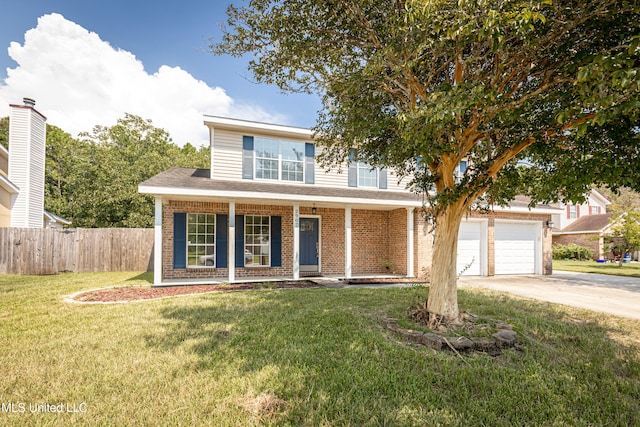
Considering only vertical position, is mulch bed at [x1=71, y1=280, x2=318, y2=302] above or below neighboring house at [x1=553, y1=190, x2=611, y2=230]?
below

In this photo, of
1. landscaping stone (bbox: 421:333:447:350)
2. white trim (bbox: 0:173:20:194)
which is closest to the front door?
landscaping stone (bbox: 421:333:447:350)

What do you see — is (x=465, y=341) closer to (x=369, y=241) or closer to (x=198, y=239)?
(x=369, y=241)

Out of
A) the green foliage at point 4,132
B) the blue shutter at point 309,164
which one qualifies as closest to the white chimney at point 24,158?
the blue shutter at point 309,164

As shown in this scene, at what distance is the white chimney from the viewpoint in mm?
13117

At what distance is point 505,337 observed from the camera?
4.48 m

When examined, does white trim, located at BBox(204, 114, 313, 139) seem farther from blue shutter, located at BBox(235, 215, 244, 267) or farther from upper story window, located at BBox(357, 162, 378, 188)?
blue shutter, located at BBox(235, 215, 244, 267)

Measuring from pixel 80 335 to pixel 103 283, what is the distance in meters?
5.90

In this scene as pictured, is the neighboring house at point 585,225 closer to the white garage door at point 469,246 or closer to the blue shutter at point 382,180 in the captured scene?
the white garage door at point 469,246

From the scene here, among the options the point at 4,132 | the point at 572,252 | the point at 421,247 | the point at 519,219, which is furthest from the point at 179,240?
the point at 572,252

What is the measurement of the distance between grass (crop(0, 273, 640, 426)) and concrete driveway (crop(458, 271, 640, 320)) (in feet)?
5.67

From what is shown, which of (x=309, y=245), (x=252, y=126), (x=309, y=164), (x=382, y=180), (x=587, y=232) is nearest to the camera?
(x=252, y=126)

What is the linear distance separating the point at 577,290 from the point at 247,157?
38.1 ft

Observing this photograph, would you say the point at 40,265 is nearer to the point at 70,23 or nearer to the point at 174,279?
the point at 174,279

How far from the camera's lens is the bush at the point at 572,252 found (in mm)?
22375
